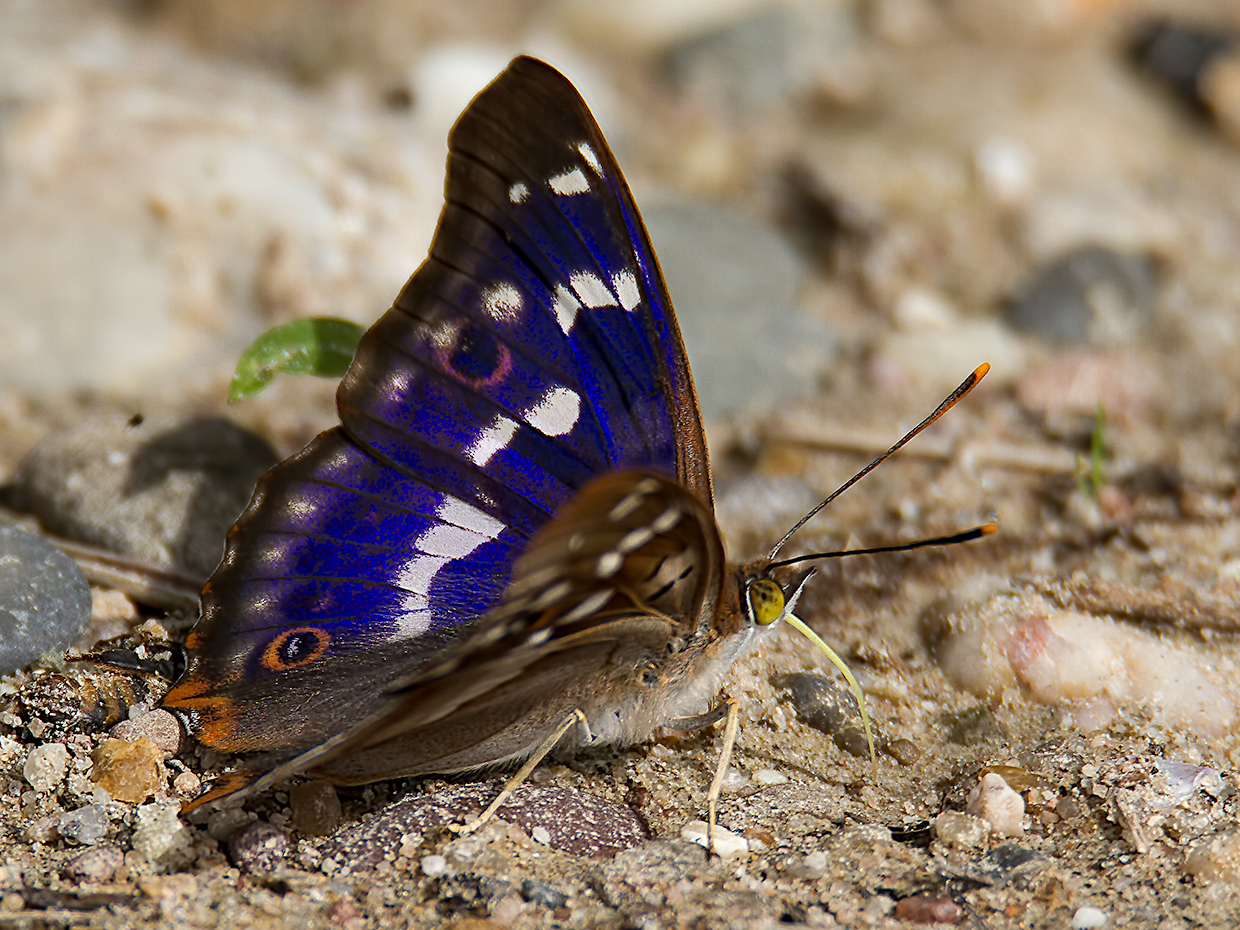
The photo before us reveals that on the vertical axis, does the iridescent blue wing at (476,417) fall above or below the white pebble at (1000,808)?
above

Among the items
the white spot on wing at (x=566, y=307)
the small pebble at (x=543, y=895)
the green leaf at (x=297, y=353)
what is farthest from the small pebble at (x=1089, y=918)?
the green leaf at (x=297, y=353)

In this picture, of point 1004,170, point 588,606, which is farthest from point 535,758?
point 1004,170

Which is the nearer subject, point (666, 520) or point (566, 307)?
point (666, 520)

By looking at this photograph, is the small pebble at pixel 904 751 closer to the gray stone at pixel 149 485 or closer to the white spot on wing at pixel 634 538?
the white spot on wing at pixel 634 538

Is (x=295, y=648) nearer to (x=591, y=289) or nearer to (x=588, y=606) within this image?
(x=588, y=606)

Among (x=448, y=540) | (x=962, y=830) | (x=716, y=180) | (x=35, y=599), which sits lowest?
(x=962, y=830)
